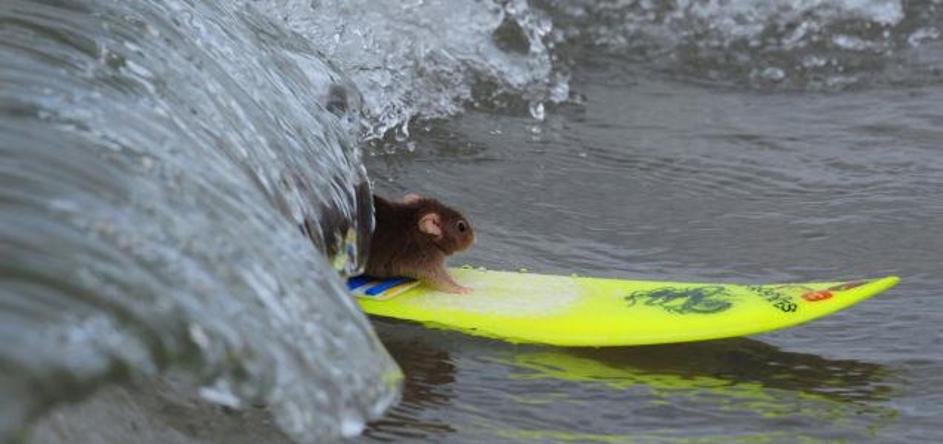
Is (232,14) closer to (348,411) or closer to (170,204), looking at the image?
(170,204)

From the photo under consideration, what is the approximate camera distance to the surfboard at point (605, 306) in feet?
13.4

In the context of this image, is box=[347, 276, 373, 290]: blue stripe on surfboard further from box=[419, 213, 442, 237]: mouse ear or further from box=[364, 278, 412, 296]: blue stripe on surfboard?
box=[419, 213, 442, 237]: mouse ear

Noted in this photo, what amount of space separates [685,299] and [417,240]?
2.13 feet

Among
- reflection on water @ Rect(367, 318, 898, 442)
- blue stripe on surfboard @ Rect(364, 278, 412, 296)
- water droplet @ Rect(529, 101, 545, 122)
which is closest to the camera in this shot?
reflection on water @ Rect(367, 318, 898, 442)

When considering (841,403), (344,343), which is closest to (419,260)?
(841,403)

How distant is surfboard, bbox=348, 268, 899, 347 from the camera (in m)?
4.08

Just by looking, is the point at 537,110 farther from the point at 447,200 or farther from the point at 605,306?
the point at 605,306

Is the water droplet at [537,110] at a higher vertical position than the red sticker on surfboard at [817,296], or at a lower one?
higher

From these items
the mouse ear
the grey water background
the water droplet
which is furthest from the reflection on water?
the water droplet

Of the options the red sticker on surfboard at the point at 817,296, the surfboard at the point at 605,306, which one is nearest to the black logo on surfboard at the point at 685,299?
Answer: the surfboard at the point at 605,306

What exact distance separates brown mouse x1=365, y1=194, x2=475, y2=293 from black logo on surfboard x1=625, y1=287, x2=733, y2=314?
42cm

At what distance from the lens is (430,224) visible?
4.37 m

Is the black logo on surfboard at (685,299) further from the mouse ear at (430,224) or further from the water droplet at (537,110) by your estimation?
the water droplet at (537,110)

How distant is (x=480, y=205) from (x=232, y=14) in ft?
3.23
